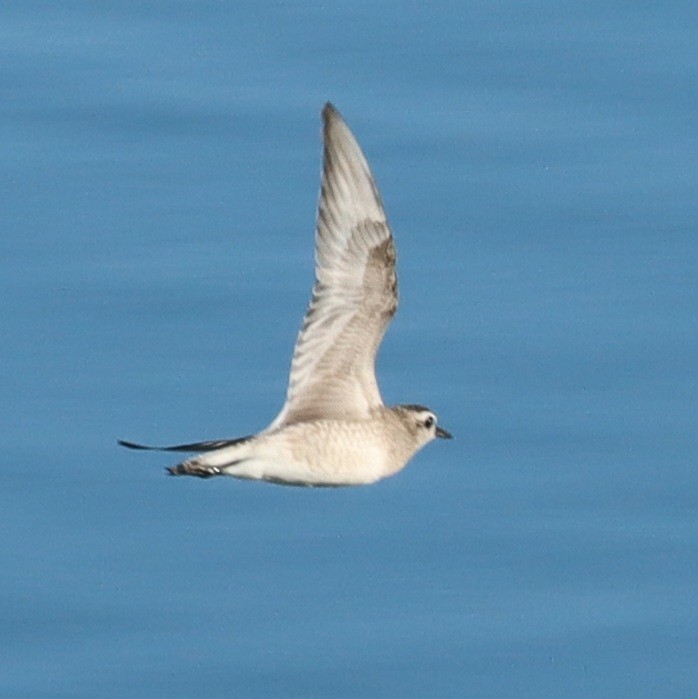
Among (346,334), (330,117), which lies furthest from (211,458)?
(330,117)

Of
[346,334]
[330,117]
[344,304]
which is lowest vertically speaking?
[346,334]

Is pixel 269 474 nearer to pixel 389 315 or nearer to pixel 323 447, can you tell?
pixel 323 447

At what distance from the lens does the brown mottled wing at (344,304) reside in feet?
36.8

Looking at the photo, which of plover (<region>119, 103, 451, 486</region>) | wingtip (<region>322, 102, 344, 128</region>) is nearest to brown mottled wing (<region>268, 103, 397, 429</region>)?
plover (<region>119, 103, 451, 486</region>)

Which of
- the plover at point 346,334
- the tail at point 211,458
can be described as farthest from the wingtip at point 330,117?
the tail at point 211,458

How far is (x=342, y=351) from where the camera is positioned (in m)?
11.3

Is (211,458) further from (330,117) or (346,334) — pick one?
(330,117)

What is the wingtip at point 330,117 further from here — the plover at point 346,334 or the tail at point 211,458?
the tail at point 211,458

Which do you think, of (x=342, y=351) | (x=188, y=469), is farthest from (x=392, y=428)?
(x=188, y=469)

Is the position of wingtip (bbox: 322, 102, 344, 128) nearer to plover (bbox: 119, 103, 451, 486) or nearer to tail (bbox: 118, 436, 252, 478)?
plover (bbox: 119, 103, 451, 486)

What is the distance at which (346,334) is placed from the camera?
11.3m

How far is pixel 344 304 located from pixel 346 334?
15 centimetres

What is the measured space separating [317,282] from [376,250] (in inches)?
13.6

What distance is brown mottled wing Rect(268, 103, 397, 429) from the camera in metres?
11.2
